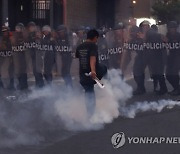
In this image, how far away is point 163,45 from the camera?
12.6m

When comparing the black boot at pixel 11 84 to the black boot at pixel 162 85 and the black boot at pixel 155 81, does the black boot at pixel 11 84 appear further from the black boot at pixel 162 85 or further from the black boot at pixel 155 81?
the black boot at pixel 162 85

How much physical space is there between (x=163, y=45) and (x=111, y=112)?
113 inches

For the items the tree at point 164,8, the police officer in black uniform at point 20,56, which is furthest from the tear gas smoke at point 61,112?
the tree at point 164,8

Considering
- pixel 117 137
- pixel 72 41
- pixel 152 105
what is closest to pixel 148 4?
pixel 72 41

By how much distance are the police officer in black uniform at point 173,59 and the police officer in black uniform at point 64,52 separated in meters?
2.62

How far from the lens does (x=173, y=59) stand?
12.5 metres

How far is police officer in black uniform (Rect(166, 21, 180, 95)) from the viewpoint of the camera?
12.4m

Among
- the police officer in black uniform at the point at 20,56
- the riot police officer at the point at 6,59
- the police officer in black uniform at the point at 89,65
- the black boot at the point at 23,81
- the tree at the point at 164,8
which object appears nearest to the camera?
the police officer in black uniform at the point at 89,65

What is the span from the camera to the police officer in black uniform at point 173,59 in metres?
12.4

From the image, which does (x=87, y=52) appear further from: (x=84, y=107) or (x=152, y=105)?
(x=152, y=105)

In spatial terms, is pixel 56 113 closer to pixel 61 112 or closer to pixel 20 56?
pixel 61 112

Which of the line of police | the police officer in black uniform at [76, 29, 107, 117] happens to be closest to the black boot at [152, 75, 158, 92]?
the line of police

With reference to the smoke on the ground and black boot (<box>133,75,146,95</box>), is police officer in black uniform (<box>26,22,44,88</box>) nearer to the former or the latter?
the smoke on the ground

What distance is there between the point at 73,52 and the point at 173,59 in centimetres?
270
